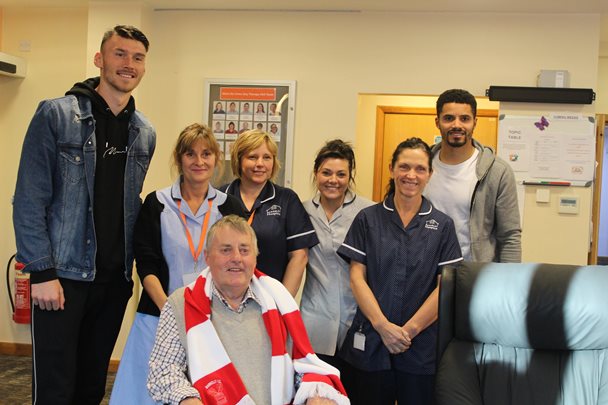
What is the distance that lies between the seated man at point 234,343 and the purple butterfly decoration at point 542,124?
9.72 ft

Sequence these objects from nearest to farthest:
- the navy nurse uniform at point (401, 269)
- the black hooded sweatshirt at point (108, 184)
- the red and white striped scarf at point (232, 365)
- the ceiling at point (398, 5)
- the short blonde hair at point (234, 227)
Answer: the red and white striped scarf at point (232, 365) < the short blonde hair at point (234, 227) < the black hooded sweatshirt at point (108, 184) < the navy nurse uniform at point (401, 269) < the ceiling at point (398, 5)

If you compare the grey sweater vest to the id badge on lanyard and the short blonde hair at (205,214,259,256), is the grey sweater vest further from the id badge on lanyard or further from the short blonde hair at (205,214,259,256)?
the id badge on lanyard

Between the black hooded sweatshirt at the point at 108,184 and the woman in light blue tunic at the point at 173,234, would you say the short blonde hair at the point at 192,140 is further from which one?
the black hooded sweatshirt at the point at 108,184

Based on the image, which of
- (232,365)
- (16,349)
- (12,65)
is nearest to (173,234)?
(232,365)

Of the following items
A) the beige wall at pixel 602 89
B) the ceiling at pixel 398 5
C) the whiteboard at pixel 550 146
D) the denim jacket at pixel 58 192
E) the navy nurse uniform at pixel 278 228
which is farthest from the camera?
the beige wall at pixel 602 89

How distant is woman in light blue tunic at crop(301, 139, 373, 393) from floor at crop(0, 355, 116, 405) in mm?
1942

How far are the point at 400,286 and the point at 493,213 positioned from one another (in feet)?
2.01

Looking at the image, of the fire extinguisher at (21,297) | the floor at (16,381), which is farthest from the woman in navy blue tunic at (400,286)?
the fire extinguisher at (21,297)

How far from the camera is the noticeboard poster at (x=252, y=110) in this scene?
184 inches

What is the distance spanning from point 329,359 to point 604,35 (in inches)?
143

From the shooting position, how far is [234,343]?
2080 mm

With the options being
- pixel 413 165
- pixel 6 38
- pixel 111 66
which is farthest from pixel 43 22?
pixel 413 165

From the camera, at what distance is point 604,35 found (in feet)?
16.1

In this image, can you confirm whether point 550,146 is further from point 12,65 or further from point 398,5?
point 12,65
